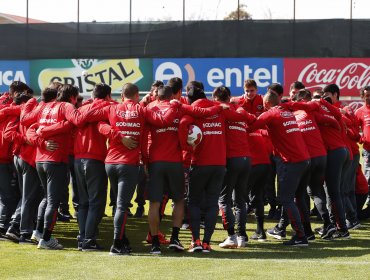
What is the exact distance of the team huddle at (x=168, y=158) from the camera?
33.4 feet

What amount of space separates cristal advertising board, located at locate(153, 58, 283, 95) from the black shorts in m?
25.2

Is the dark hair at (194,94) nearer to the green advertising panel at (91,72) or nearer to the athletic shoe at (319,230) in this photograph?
the athletic shoe at (319,230)

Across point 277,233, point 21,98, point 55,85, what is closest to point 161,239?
point 277,233

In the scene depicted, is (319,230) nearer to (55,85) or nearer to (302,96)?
(302,96)

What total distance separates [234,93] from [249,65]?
4.26ft

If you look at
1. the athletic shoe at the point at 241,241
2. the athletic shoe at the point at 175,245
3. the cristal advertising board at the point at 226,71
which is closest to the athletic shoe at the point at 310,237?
the athletic shoe at the point at 241,241

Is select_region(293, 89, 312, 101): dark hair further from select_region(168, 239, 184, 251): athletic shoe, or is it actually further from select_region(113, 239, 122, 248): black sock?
select_region(113, 239, 122, 248): black sock

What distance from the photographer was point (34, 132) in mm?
10797

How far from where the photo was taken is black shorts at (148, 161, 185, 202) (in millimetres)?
10156

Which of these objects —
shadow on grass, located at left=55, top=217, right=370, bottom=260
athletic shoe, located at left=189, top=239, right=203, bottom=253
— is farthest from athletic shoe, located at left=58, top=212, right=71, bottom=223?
athletic shoe, located at left=189, top=239, right=203, bottom=253

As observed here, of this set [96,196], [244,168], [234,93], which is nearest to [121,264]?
[96,196]

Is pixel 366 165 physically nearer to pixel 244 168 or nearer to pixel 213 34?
pixel 244 168

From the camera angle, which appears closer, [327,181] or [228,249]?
[228,249]

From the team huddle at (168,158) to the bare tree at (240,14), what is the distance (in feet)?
82.3
